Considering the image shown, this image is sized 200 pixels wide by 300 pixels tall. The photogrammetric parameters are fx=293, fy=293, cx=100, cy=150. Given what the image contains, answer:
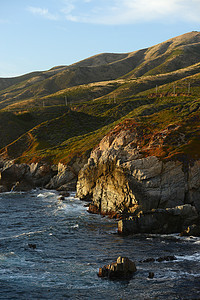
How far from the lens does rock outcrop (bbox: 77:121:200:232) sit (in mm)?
57438

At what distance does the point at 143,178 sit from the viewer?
6000 centimetres

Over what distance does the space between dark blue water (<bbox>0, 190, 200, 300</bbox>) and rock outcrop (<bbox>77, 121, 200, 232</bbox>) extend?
4.83 m

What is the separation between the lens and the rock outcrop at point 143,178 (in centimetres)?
5744

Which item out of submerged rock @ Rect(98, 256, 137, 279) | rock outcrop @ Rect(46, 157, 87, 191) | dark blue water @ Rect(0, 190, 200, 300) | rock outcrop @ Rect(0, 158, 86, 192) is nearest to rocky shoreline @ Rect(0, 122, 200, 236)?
dark blue water @ Rect(0, 190, 200, 300)

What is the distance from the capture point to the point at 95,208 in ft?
220

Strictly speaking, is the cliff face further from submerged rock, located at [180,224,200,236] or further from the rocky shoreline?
submerged rock, located at [180,224,200,236]

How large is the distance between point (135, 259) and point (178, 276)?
6.82 metres

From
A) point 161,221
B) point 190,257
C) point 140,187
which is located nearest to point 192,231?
point 161,221

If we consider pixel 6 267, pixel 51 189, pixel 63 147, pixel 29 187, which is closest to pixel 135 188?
pixel 6 267

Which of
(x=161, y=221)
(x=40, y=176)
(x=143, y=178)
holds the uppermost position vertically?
(x=143, y=178)

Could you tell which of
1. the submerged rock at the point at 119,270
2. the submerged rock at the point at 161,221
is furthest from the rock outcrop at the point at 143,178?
the submerged rock at the point at 119,270

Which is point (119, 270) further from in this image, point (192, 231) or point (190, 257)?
point (192, 231)

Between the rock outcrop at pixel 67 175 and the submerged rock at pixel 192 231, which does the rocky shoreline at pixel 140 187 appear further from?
the rock outcrop at pixel 67 175

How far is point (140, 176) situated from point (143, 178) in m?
0.81
